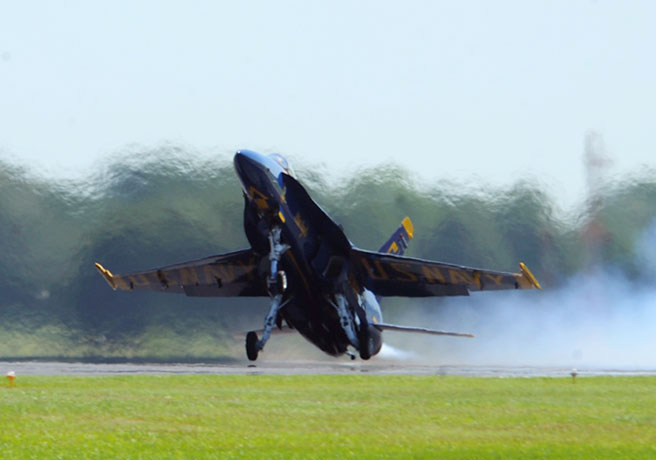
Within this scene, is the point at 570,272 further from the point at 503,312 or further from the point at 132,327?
the point at 132,327

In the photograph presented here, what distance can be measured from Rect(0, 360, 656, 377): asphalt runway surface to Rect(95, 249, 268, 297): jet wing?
10.1ft

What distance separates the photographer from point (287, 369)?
139ft

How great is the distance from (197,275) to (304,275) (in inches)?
227

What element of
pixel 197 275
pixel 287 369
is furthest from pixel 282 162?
pixel 287 369

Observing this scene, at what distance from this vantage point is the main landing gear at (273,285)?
30.9 metres

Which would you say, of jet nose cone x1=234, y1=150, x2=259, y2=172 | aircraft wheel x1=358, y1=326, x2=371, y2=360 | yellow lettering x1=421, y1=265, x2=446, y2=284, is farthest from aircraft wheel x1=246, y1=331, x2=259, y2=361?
yellow lettering x1=421, y1=265, x2=446, y2=284

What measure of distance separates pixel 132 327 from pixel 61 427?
21.7 meters

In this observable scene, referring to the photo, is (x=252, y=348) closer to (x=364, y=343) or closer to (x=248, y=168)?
(x=364, y=343)

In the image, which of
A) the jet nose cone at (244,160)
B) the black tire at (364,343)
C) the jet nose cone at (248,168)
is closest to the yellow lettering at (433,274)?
the black tire at (364,343)

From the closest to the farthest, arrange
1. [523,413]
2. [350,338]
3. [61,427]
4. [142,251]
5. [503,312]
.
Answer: [61,427] < [523,413] < [350,338] < [142,251] < [503,312]

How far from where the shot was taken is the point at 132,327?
4391 cm

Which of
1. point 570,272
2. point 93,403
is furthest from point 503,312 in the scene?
point 93,403

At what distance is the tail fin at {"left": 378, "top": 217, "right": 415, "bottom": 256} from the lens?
4116cm

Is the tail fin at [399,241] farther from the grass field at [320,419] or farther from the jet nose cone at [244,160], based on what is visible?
the jet nose cone at [244,160]
